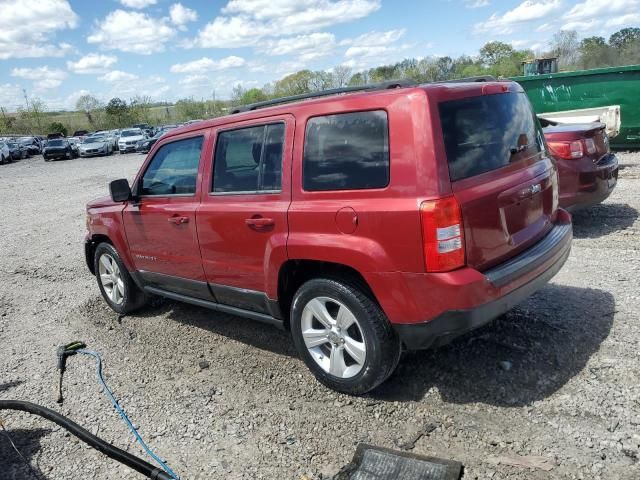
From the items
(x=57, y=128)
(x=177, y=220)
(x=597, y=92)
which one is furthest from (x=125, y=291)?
(x=57, y=128)

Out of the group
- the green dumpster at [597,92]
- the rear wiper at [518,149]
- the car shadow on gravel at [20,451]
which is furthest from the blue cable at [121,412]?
the green dumpster at [597,92]

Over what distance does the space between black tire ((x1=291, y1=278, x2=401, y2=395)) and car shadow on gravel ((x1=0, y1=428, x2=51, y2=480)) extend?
6.19ft

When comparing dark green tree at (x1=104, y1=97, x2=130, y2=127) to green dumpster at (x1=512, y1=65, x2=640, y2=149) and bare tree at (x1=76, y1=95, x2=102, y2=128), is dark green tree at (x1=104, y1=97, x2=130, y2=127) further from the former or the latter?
green dumpster at (x1=512, y1=65, x2=640, y2=149)

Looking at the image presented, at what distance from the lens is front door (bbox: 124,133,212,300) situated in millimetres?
4293

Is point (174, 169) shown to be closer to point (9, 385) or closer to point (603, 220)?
point (9, 385)

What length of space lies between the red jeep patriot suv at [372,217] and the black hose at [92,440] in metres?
1.22

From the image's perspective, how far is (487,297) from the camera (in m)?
2.97

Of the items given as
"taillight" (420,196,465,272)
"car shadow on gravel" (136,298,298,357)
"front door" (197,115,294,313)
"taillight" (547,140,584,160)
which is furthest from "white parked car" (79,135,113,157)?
"taillight" (420,196,465,272)

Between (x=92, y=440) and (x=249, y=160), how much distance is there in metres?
2.07

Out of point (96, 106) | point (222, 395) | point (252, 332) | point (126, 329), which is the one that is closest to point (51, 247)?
point (126, 329)

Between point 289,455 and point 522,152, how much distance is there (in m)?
2.37

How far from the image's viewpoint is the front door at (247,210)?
3.56 metres

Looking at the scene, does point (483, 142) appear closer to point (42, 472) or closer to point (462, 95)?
point (462, 95)

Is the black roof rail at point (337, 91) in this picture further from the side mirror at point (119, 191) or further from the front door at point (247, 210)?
the side mirror at point (119, 191)
